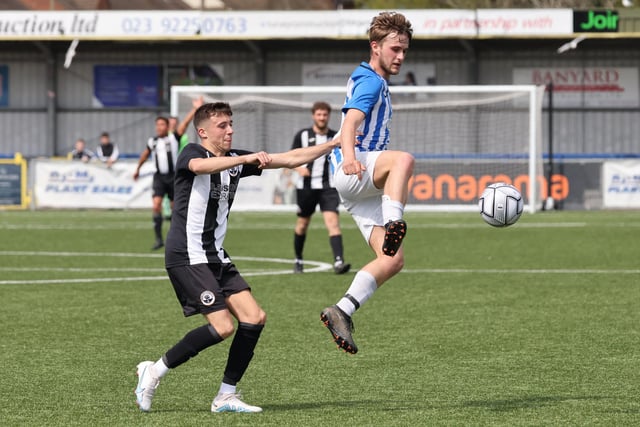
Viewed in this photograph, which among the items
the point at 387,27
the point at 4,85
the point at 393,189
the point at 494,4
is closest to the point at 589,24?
the point at 494,4

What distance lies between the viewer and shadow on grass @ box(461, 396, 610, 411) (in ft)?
21.4

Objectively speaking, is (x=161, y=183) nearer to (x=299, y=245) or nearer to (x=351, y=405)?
(x=299, y=245)

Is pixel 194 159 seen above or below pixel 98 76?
below

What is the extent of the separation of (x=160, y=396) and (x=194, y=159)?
1.43 m

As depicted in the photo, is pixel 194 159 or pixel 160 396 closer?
pixel 194 159

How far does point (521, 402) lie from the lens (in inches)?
262

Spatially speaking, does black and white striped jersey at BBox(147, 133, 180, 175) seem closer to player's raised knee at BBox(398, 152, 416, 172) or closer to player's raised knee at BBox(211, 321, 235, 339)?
player's raised knee at BBox(398, 152, 416, 172)

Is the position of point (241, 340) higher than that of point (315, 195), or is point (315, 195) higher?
point (315, 195)

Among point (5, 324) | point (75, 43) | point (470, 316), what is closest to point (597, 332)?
point (470, 316)

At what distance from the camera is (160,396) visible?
22.8 feet

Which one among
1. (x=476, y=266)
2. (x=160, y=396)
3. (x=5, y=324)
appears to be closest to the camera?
(x=160, y=396)

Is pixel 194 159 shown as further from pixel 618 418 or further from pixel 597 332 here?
pixel 597 332

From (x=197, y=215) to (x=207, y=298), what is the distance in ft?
1.48

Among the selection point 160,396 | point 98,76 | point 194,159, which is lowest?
point 160,396
